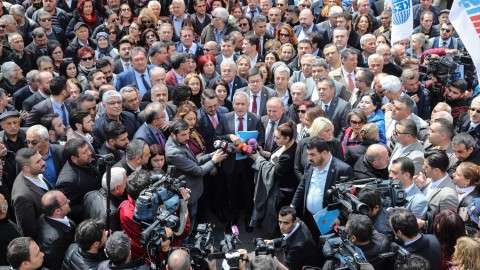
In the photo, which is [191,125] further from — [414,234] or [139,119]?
[414,234]

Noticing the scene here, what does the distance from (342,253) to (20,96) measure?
544cm

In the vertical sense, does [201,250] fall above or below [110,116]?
below

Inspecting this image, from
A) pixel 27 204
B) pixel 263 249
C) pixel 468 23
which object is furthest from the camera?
pixel 468 23

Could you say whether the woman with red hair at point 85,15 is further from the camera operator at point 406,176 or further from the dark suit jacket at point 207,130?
the camera operator at point 406,176

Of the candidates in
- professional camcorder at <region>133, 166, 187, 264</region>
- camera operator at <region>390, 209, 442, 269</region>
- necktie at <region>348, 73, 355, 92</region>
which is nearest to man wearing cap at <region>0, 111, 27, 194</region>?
professional camcorder at <region>133, 166, 187, 264</region>

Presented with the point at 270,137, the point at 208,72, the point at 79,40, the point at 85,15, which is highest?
the point at 85,15

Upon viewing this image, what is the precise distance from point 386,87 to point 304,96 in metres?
0.99

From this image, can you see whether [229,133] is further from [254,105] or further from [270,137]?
[254,105]

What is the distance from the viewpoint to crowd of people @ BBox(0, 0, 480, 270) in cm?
588

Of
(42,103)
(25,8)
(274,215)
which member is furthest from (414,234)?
(25,8)

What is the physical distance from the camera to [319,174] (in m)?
6.88

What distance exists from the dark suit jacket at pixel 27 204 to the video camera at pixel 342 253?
8.51 ft

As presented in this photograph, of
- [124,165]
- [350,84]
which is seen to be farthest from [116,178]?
[350,84]

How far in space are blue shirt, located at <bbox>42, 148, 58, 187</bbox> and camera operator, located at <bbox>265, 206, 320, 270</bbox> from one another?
2.50 metres
